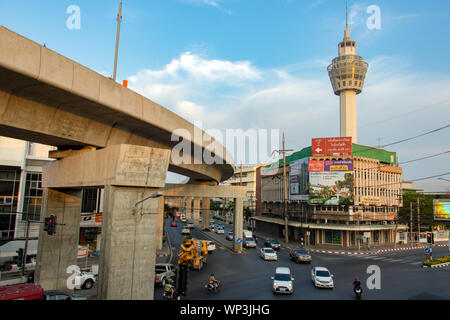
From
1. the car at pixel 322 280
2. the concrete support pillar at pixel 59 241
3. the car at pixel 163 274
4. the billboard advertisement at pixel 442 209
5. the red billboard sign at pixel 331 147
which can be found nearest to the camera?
the concrete support pillar at pixel 59 241

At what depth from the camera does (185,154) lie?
807 inches

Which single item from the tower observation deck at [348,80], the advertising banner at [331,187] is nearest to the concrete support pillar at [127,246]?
the advertising banner at [331,187]

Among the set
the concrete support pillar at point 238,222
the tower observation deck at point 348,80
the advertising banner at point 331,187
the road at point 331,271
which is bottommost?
the road at point 331,271

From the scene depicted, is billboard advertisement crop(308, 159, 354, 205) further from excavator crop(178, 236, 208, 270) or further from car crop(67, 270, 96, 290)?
car crop(67, 270, 96, 290)

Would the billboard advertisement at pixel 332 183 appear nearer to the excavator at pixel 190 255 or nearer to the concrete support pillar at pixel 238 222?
the concrete support pillar at pixel 238 222

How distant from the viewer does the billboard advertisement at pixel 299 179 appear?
45562mm

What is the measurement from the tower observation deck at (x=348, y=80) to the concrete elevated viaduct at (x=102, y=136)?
81.8 m

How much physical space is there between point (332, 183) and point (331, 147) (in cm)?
534

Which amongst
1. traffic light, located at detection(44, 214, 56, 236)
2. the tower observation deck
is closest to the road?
traffic light, located at detection(44, 214, 56, 236)

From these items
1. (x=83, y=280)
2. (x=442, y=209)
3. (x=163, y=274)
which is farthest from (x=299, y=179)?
(x=83, y=280)

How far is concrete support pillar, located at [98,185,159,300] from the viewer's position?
11385mm

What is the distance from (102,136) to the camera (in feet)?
44.1

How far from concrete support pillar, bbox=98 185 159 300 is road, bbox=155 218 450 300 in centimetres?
612

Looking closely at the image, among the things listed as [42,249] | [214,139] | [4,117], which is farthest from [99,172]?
[214,139]
